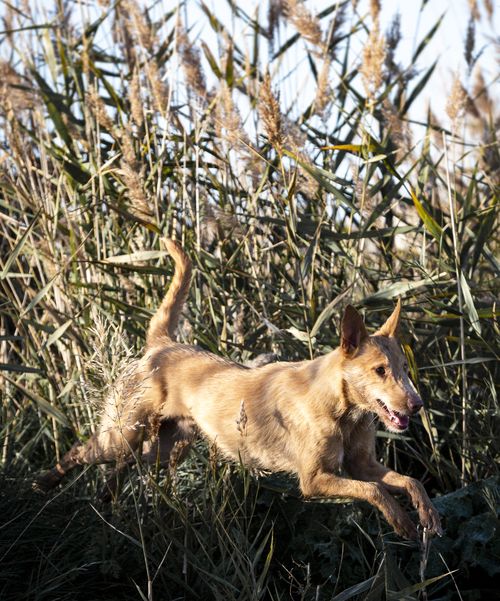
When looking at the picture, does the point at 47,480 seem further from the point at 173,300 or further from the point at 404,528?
the point at 404,528

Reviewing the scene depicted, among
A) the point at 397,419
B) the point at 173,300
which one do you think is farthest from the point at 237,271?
the point at 397,419

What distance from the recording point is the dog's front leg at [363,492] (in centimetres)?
289

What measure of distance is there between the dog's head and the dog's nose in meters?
0.02

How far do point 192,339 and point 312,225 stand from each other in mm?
1010

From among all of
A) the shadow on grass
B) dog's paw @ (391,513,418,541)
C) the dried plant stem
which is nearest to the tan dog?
dog's paw @ (391,513,418,541)

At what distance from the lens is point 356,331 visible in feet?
10.3

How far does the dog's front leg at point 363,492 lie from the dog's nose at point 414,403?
0.30 metres

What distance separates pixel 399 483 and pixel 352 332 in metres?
0.57

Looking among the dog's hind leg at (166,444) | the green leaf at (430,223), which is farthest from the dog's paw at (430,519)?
the green leaf at (430,223)

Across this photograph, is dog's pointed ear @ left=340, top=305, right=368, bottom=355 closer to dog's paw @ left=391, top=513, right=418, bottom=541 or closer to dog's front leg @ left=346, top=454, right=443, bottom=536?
dog's front leg @ left=346, top=454, right=443, bottom=536

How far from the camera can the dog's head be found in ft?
9.94

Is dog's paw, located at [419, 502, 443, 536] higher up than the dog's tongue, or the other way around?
the dog's tongue

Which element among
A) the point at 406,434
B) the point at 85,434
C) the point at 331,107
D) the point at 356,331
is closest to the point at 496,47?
the point at 331,107

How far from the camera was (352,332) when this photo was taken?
3.12 meters
